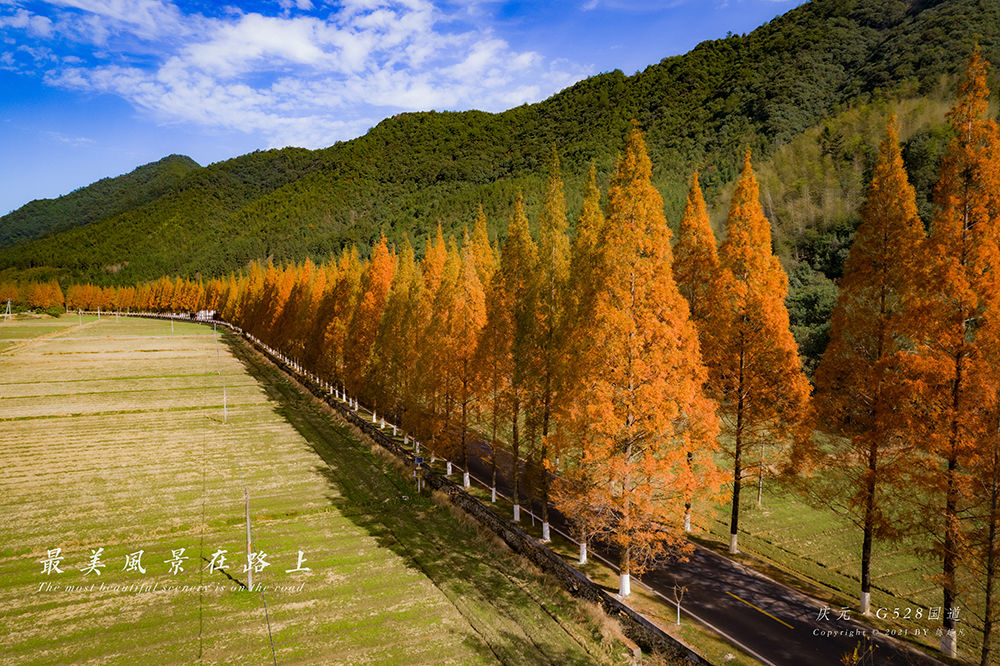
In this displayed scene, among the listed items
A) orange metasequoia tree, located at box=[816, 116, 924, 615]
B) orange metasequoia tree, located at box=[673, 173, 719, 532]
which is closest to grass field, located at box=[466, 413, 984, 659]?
orange metasequoia tree, located at box=[816, 116, 924, 615]

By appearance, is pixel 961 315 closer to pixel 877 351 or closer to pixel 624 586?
pixel 877 351

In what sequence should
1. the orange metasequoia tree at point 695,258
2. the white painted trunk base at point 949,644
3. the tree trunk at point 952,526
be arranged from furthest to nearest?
1. the orange metasequoia tree at point 695,258
2. the white painted trunk base at point 949,644
3. the tree trunk at point 952,526

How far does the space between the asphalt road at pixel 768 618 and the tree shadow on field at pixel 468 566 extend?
4122mm

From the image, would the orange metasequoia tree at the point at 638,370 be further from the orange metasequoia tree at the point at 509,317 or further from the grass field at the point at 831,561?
the orange metasequoia tree at the point at 509,317

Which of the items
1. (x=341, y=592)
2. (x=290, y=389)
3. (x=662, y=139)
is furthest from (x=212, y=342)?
(x=662, y=139)

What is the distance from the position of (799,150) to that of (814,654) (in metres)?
124

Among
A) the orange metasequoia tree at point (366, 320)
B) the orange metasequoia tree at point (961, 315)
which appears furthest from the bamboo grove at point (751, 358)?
the orange metasequoia tree at point (366, 320)

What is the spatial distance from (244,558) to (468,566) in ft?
35.6

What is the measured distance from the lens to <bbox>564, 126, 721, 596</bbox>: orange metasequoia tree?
743 inches

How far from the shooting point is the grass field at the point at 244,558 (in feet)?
59.6

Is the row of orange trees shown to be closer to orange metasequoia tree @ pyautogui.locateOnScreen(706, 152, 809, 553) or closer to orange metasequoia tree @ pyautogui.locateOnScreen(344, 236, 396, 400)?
orange metasequoia tree @ pyautogui.locateOnScreen(344, 236, 396, 400)

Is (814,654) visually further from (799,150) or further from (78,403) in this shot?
(799,150)

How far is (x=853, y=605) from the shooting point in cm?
1919

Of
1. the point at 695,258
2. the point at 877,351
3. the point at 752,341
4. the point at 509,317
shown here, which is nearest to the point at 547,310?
the point at 509,317
